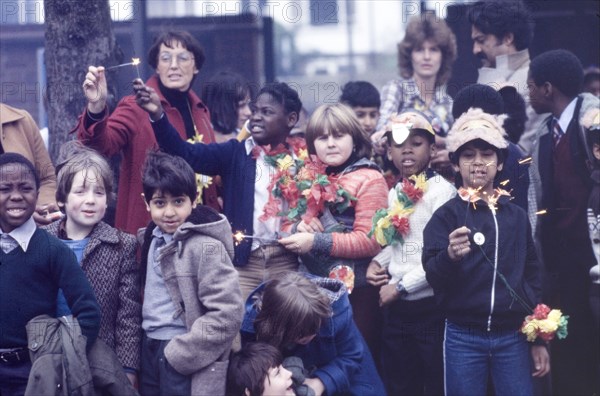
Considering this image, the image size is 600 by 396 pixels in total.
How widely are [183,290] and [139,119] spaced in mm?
1021

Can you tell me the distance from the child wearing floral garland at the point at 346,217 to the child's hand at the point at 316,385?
2.21 feet

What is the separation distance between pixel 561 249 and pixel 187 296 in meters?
2.12

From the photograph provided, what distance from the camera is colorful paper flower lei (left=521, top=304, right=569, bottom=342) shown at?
419 centimetres

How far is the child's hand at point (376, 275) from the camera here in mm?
4516

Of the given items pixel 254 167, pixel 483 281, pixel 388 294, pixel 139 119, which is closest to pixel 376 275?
pixel 388 294

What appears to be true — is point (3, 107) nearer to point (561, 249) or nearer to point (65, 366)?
point (65, 366)

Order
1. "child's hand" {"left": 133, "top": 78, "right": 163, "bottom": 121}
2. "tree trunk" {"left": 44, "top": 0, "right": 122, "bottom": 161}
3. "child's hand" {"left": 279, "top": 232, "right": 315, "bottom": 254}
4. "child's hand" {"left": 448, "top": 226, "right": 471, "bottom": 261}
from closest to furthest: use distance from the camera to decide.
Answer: "child's hand" {"left": 448, "top": 226, "right": 471, "bottom": 261} → "child's hand" {"left": 133, "top": 78, "right": 163, "bottom": 121} → "child's hand" {"left": 279, "top": 232, "right": 315, "bottom": 254} → "tree trunk" {"left": 44, "top": 0, "right": 122, "bottom": 161}

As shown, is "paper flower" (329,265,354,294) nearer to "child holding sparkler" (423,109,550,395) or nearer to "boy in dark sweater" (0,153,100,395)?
"child holding sparkler" (423,109,550,395)

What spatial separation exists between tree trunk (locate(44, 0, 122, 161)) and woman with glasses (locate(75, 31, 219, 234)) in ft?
1.91

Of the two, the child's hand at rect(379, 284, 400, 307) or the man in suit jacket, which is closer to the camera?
the child's hand at rect(379, 284, 400, 307)

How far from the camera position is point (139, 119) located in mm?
4555

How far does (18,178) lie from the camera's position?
3.87m

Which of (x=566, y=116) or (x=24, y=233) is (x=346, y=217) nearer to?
(x=566, y=116)

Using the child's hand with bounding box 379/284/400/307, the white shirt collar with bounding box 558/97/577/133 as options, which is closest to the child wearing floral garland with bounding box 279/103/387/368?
the child's hand with bounding box 379/284/400/307
